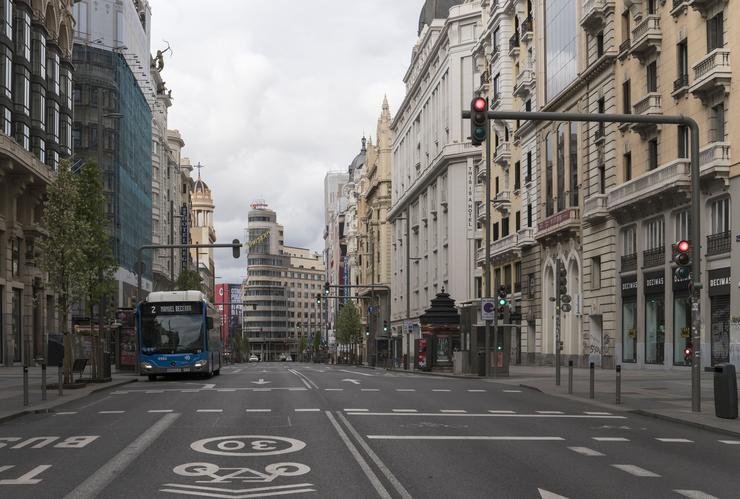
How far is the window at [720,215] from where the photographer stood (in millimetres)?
35250

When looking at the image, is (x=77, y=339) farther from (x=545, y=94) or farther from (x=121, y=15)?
(x=121, y=15)

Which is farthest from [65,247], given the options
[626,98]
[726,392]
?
[626,98]

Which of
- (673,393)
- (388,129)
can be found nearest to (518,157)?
(673,393)

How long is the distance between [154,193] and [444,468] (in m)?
102

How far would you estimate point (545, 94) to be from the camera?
5650 cm

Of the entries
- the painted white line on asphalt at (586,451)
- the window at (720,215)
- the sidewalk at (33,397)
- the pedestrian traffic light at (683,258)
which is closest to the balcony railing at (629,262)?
the window at (720,215)

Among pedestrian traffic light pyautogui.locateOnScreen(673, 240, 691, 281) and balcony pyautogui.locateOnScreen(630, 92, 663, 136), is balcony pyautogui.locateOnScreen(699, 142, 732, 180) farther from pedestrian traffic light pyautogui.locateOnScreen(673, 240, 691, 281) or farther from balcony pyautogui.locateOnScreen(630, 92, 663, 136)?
pedestrian traffic light pyautogui.locateOnScreen(673, 240, 691, 281)

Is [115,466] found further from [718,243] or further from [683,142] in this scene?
[683,142]

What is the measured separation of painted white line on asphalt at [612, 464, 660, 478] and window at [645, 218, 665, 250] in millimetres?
29606

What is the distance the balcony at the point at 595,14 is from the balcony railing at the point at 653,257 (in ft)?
36.5

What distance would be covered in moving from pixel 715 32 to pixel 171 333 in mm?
21749

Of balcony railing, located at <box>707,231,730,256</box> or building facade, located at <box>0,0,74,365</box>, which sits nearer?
balcony railing, located at <box>707,231,730,256</box>

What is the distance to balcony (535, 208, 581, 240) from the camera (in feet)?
164

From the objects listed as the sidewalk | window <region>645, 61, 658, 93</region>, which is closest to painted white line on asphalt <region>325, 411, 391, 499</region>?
the sidewalk
